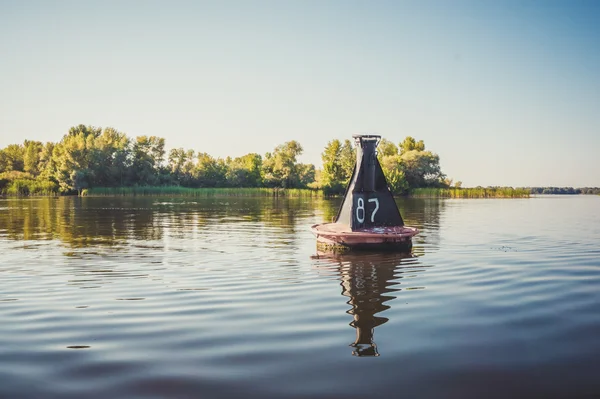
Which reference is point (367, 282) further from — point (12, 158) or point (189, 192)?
point (12, 158)

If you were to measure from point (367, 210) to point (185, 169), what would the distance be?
120 m

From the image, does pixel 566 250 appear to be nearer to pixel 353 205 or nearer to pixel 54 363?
pixel 353 205

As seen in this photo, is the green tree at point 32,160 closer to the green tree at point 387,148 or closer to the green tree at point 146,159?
the green tree at point 146,159

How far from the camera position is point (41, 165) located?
14038 cm

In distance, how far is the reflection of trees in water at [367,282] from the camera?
927 cm

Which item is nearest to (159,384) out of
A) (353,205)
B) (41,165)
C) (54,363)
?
(54,363)

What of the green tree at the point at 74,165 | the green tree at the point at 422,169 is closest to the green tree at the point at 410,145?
the green tree at the point at 422,169

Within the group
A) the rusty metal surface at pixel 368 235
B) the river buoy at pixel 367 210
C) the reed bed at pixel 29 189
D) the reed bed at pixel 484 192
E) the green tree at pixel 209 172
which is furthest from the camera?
the green tree at pixel 209 172

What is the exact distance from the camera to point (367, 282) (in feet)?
47.4

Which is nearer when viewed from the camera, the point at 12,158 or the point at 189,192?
the point at 189,192

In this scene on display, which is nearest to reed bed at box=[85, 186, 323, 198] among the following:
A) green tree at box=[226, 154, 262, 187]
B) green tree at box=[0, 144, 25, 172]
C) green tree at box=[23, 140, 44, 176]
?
green tree at box=[226, 154, 262, 187]

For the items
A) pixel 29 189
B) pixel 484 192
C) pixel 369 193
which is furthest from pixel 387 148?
pixel 369 193

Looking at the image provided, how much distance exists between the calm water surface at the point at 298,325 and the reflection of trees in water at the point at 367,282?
6 cm

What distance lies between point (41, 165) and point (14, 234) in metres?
125
